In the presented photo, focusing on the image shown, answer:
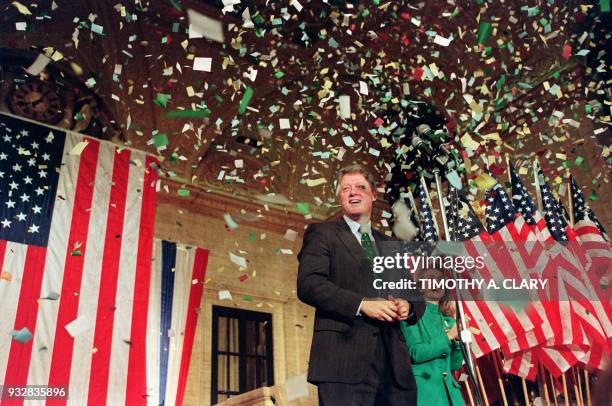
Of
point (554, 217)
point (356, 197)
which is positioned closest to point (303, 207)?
point (356, 197)

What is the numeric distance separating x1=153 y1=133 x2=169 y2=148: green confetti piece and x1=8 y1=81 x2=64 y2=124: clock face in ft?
4.64

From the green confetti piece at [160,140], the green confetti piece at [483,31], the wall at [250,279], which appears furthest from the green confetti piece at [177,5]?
the green confetti piece at [483,31]

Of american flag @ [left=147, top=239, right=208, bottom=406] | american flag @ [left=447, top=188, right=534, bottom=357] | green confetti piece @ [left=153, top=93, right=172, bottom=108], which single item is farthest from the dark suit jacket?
green confetti piece @ [left=153, top=93, right=172, bottom=108]

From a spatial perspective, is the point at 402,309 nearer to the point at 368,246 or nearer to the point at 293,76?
the point at 368,246

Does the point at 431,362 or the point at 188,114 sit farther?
the point at 188,114

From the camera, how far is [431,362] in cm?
331

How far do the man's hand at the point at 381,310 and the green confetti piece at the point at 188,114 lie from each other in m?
7.45

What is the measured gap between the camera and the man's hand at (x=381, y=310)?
6.35 ft

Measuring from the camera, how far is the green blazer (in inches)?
126

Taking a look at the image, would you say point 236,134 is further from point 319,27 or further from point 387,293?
point 387,293

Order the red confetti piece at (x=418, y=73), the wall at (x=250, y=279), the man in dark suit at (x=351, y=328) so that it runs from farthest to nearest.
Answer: the red confetti piece at (x=418, y=73) < the wall at (x=250, y=279) < the man in dark suit at (x=351, y=328)

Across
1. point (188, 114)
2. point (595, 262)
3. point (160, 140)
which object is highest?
point (188, 114)

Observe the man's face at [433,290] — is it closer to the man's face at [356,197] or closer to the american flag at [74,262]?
the man's face at [356,197]

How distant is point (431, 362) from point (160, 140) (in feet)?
21.4
